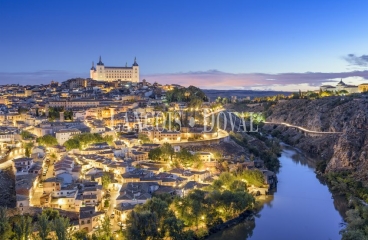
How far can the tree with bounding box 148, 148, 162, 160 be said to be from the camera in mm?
19375

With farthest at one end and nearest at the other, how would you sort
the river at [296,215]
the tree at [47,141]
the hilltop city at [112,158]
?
the tree at [47,141], the river at [296,215], the hilltop city at [112,158]

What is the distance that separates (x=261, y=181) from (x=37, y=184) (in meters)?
9.57

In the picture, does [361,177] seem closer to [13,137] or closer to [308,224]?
[308,224]

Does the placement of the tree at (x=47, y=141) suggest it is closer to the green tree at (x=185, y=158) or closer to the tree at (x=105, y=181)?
the tree at (x=105, y=181)

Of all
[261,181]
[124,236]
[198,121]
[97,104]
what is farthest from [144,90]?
[124,236]

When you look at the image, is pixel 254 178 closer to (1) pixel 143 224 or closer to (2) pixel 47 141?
(1) pixel 143 224

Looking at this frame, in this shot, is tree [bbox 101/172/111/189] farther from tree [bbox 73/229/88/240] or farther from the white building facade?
the white building facade

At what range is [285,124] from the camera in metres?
42.8

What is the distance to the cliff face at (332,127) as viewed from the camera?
77.0 ft

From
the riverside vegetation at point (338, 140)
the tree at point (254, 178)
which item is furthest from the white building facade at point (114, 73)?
the tree at point (254, 178)

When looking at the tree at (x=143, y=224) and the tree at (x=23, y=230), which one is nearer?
the tree at (x=23, y=230)

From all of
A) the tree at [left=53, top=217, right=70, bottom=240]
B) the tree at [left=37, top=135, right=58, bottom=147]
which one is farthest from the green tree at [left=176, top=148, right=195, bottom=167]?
the tree at [left=53, top=217, right=70, bottom=240]

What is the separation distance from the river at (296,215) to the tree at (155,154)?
17.8ft

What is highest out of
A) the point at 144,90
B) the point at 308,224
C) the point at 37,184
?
the point at 144,90
